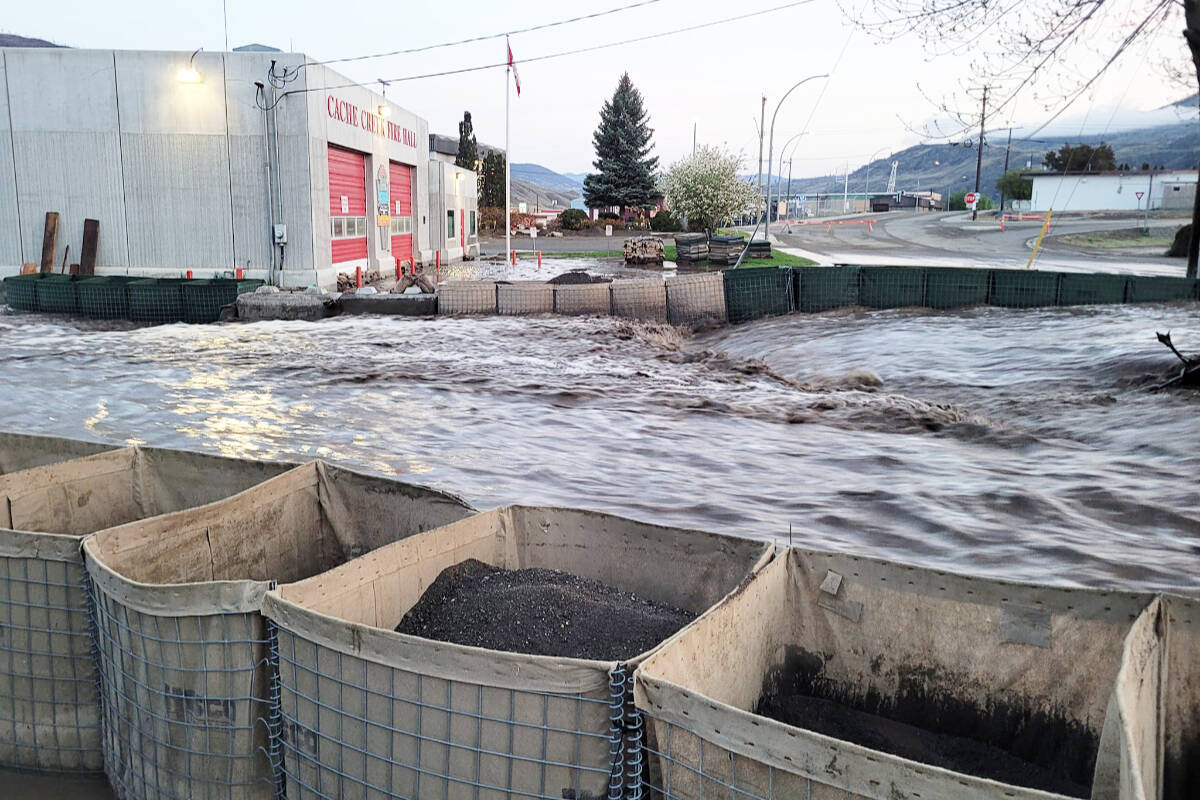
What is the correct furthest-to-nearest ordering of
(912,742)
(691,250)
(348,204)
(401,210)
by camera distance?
(691,250) < (401,210) < (348,204) < (912,742)

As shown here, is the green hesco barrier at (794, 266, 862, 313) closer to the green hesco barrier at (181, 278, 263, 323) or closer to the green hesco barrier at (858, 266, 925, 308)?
the green hesco barrier at (858, 266, 925, 308)

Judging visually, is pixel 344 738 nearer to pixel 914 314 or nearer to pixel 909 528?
Answer: pixel 909 528

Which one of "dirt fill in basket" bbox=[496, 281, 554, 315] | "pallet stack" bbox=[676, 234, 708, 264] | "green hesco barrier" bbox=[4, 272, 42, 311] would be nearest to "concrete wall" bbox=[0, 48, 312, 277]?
"green hesco barrier" bbox=[4, 272, 42, 311]

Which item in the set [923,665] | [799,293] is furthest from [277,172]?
[923,665]

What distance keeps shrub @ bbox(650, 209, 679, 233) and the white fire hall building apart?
5091 centimetres

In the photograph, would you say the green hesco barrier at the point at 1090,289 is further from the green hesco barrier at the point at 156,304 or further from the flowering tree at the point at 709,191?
the flowering tree at the point at 709,191

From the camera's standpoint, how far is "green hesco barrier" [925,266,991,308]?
20.8m

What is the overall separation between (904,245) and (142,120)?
3932 cm

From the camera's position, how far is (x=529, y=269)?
3847cm

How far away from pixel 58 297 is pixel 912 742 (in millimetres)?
22205

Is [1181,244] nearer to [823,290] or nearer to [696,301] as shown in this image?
[823,290]

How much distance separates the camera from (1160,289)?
64.0ft

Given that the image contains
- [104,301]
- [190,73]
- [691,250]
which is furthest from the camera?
[691,250]

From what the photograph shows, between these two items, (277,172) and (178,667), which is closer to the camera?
(178,667)
